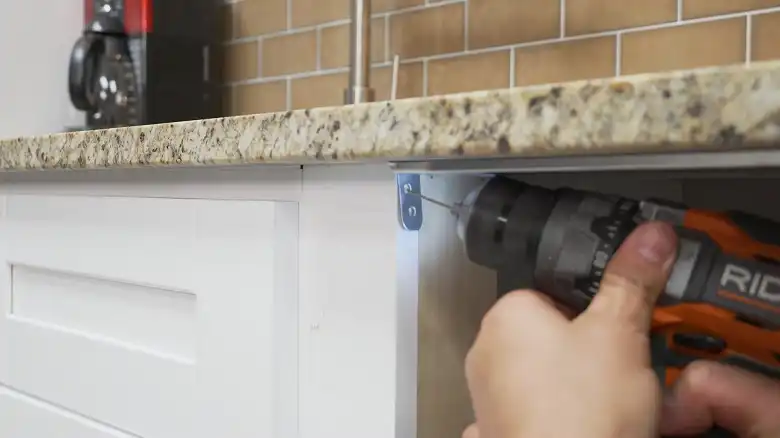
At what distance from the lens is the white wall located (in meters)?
1.27

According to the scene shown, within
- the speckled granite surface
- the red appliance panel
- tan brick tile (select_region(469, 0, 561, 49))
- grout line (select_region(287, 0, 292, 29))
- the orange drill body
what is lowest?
the orange drill body

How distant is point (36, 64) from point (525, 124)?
1.19m

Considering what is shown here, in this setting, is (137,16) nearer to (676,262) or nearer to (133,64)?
(133,64)

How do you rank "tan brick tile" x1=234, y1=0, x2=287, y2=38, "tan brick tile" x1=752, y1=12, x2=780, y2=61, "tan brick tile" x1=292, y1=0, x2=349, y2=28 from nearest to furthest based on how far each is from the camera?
"tan brick tile" x1=752, y1=12, x2=780, y2=61 < "tan brick tile" x1=292, y1=0, x2=349, y2=28 < "tan brick tile" x1=234, y1=0, x2=287, y2=38

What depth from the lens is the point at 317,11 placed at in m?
1.36

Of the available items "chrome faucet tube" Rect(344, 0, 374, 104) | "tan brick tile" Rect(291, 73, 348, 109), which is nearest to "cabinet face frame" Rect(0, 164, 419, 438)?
"chrome faucet tube" Rect(344, 0, 374, 104)

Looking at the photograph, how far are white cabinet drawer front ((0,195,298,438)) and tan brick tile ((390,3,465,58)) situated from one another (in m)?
0.60

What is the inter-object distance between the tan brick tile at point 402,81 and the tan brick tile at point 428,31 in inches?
0.9

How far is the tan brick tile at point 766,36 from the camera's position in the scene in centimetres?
85

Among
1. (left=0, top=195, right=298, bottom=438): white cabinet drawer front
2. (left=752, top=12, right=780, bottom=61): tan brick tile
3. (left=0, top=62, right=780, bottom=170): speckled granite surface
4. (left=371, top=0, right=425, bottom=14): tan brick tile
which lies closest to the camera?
(left=0, top=62, right=780, bottom=170): speckled granite surface

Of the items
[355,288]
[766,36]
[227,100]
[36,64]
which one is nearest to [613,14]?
[766,36]

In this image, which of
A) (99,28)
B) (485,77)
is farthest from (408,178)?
(99,28)

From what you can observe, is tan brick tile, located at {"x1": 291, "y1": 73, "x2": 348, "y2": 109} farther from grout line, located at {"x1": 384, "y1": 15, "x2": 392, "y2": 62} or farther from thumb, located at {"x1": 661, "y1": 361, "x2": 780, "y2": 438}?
thumb, located at {"x1": 661, "y1": 361, "x2": 780, "y2": 438}

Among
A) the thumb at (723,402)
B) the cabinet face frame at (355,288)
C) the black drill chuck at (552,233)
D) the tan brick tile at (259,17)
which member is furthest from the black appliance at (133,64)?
the thumb at (723,402)
